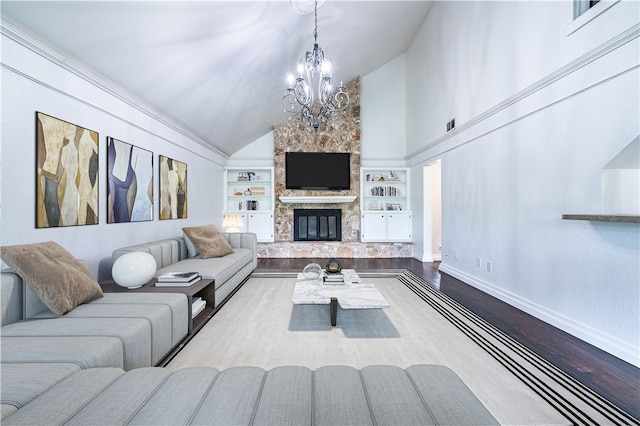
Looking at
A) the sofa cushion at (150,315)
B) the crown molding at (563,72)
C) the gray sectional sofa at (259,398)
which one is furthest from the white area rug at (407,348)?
the crown molding at (563,72)

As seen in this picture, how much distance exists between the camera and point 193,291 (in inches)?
Result: 98.7

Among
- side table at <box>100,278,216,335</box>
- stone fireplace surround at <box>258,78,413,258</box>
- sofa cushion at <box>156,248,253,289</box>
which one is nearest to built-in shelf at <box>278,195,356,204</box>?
stone fireplace surround at <box>258,78,413,258</box>

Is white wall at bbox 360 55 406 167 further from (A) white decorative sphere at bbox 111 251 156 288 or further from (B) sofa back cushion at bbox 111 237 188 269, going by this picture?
(A) white decorative sphere at bbox 111 251 156 288

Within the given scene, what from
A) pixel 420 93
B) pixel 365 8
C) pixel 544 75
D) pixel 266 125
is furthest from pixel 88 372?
pixel 420 93

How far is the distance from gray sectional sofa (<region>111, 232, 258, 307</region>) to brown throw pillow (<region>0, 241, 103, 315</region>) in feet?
2.48

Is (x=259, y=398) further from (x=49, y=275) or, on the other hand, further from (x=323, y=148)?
(x=323, y=148)

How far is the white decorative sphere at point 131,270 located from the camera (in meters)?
2.38

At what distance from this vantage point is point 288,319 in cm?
289

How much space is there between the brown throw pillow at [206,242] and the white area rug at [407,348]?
786mm

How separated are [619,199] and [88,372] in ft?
11.4

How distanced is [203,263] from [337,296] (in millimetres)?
1781

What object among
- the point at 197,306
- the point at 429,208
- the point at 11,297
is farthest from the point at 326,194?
the point at 11,297

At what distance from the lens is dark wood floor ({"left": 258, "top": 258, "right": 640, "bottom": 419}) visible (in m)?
1.74

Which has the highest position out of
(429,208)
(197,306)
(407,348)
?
(429,208)
